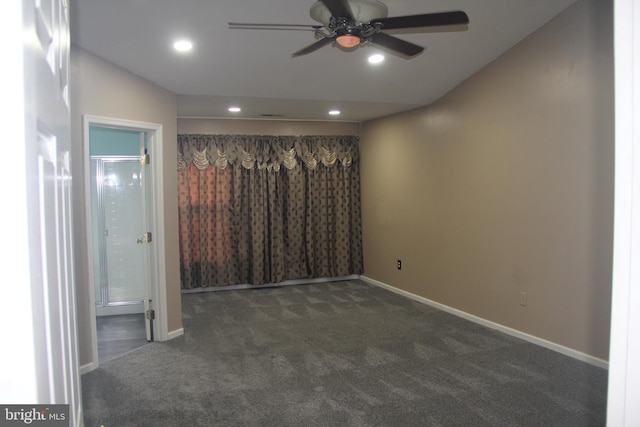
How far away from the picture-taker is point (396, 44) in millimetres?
2633

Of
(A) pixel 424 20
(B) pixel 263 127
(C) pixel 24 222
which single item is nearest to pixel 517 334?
(A) pixel 424 20

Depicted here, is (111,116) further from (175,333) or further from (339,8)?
(339,8)

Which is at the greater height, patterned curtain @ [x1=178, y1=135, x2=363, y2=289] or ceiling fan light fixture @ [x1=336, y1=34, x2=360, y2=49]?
ceiling fan light fixture @ [x1=336, y1=34, x2=360, y2=49]

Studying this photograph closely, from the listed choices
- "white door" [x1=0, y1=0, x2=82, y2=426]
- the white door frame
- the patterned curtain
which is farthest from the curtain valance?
"white door" [x1=0, y1=0, x2=82, y2=426]

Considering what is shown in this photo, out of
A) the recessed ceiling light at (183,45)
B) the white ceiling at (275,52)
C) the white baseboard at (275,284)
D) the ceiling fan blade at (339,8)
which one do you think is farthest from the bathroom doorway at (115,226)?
the ceiling fan blade at (339,8)

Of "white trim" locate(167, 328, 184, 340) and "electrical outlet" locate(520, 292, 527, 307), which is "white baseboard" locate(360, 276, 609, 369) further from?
"white trim" locate(167, 328, 184, 340)

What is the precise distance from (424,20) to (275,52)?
5.52 ft

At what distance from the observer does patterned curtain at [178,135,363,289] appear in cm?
611

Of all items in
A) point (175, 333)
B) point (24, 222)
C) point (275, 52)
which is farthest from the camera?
point (175, 333)

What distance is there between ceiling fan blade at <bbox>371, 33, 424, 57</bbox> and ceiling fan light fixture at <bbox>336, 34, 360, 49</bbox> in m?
0.17

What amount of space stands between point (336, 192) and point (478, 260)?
283 centimetres

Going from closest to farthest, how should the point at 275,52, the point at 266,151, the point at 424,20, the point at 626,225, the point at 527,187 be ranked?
the point at 626,225 < the point at 424,20 < the point at 275,52 < the point at 527,187 < the point at 266,151

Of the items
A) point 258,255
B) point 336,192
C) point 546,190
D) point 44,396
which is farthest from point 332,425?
point 336,192

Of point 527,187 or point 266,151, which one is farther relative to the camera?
point 266,151
